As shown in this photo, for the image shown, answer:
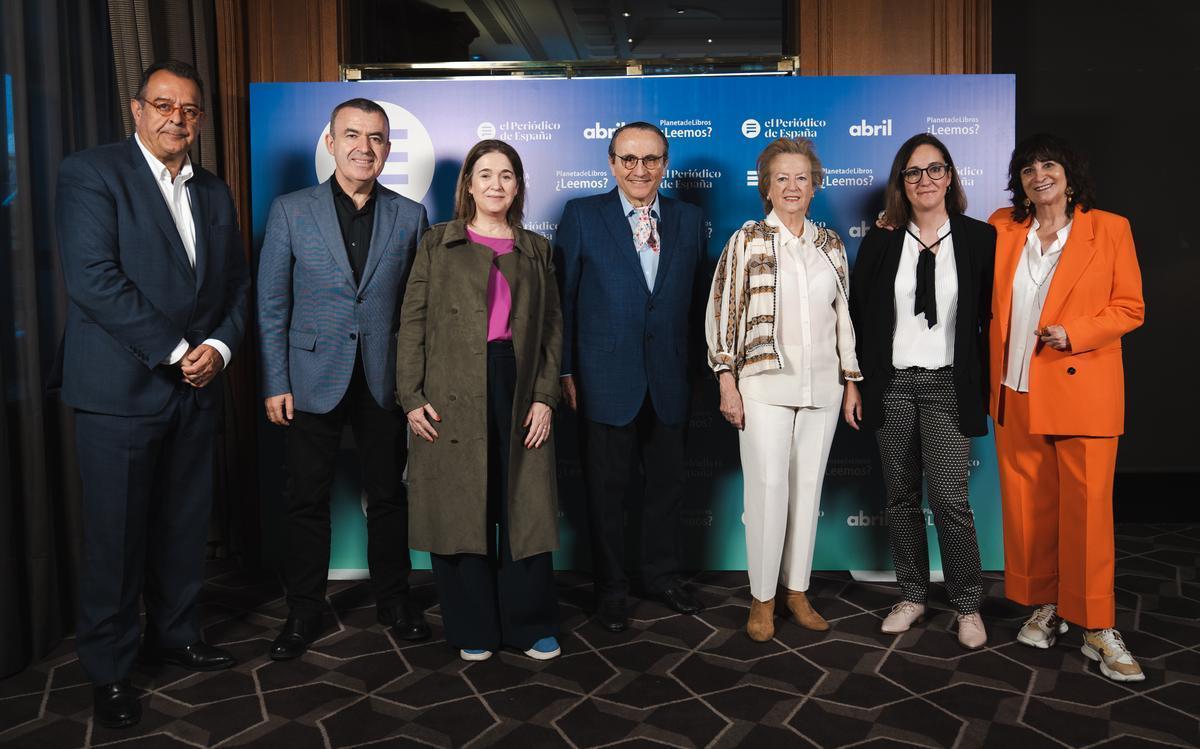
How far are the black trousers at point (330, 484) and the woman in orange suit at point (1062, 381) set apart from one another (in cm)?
218

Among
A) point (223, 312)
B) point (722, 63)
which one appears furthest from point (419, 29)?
point (223, 312)

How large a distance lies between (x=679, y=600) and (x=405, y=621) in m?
1.07

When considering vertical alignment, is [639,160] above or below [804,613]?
above

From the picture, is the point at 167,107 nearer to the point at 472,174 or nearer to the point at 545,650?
the point at 472,174

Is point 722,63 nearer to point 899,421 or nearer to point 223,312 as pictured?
point 899,421

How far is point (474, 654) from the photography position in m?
3.02

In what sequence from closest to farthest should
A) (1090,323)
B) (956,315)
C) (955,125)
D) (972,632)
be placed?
(1090,323) < (956,315) < (972,632) < (955,125)

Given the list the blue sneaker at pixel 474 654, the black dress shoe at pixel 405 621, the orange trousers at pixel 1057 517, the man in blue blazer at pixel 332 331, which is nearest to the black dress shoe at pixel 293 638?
the man in blue blazer at pixel 332 331

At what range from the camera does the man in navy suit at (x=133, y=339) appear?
2.62 m

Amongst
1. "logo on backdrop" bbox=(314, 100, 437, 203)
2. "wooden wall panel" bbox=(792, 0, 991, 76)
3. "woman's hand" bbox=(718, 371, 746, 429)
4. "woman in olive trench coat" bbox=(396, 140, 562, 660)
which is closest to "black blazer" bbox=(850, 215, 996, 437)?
"woman's hand" bbox=(718, 371, 746, 429)

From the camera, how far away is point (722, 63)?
4.16 m

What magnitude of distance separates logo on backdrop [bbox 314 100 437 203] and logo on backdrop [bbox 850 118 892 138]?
1853mm

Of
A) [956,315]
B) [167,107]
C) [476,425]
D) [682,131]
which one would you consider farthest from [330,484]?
[956,315]

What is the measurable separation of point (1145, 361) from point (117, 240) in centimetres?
537
